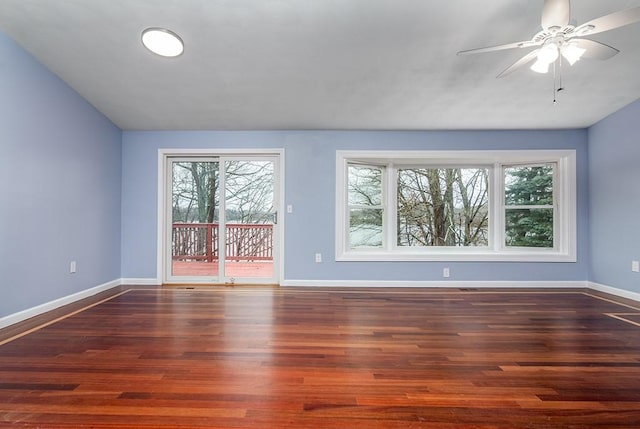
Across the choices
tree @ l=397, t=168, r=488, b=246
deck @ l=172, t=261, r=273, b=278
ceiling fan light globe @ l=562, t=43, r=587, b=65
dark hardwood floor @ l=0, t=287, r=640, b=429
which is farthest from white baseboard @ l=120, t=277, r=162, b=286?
ceiling fan light globe @ l=562, t=43, r=587, b=65

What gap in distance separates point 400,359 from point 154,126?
3999mm

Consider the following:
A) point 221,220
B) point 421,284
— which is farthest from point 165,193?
point 421,284

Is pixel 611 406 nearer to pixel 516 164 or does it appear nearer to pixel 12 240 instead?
pixel 516 164

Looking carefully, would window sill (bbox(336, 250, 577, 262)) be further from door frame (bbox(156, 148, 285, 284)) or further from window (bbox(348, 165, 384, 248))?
door frame (bbox(156, 148, 285, 284))

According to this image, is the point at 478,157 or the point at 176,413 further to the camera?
the point at 478,157

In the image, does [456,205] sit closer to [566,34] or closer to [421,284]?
[421,284]

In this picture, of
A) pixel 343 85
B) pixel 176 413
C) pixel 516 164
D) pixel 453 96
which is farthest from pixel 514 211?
pixel 176 413

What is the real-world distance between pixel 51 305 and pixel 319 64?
354 centimetres

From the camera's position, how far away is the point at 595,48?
196 cm

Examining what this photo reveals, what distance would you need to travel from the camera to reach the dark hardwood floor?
1.41 m

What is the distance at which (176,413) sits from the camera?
4.63 ft

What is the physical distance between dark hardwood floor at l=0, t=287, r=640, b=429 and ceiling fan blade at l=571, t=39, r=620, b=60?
2.06 meters

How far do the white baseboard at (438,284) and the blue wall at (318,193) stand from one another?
0.18 feet

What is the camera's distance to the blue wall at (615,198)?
3361mm
